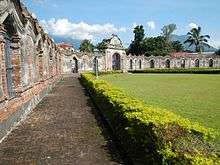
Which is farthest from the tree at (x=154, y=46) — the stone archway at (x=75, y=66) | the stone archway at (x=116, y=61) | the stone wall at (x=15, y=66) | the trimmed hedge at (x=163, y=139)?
the trimmed hedge at (x=163, y=139)

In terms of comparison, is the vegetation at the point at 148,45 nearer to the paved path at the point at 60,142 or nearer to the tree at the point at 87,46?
the tree at the point at 87,46

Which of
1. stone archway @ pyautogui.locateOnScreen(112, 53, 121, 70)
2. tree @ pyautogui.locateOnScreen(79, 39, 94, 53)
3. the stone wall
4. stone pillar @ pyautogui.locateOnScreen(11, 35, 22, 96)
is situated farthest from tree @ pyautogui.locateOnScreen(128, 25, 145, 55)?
stone pillar @ pyautogui.locateOnScreen(11, 35, 22, 96)

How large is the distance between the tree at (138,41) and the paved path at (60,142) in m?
81.2

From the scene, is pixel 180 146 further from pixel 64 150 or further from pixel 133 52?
pixel 133 52

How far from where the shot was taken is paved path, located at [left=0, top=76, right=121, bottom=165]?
6.10 metres

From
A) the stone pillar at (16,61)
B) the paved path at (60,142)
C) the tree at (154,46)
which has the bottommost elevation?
the paved path at (60,142)

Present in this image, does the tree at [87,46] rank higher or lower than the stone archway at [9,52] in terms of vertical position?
higher

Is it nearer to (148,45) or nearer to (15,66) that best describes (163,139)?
(15,66)

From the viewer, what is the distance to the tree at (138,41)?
9050cm

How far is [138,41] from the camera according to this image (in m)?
91.8

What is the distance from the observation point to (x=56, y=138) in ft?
25.2

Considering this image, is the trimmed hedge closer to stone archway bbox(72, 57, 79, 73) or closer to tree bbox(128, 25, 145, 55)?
stone archway bbox(72, 57, 79, 73)

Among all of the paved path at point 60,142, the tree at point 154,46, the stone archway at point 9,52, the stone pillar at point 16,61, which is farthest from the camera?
the tree at point 154,46

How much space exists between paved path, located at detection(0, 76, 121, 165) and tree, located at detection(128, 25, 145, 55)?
81.2m
